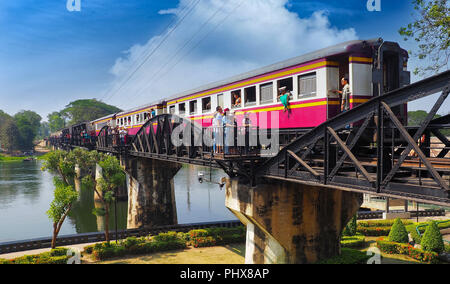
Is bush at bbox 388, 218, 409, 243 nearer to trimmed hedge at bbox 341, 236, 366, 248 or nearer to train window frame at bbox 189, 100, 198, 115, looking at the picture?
trimmed hedge at bbox 341, 236, 366, 248

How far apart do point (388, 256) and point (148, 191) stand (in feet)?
67.5

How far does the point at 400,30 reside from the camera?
16.2m

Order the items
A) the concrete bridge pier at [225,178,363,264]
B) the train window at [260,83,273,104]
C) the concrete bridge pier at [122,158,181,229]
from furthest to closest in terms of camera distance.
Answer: the concrete bridge pier at [122,158,181,229] < the train window at [260,83,273,104] < the concrete bridge pier at [225,178,363,264]

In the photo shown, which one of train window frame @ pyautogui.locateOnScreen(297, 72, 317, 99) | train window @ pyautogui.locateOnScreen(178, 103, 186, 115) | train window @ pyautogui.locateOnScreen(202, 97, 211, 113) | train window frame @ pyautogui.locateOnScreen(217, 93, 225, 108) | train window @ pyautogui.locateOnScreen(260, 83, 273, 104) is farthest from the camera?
train window @ pyautogui.locateOnScreen(178, 103, 186, 115)

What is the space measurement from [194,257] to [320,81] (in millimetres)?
14016

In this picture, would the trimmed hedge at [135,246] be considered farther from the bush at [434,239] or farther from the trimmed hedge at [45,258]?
the bush at [434,239]

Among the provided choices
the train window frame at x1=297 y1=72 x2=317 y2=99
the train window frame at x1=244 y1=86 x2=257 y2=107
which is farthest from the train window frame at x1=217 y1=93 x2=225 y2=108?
the train window frame at x1=297 y1=72 x2=317 y2=99

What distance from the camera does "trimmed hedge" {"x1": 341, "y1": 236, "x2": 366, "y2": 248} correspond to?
22628mm

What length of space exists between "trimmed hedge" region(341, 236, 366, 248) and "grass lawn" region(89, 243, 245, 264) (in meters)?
6.99

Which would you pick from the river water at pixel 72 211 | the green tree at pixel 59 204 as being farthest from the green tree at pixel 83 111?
the green tree at pixel 59 204

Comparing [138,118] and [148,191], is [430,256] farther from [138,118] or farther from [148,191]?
[138,118]

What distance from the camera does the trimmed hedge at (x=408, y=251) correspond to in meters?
20.0

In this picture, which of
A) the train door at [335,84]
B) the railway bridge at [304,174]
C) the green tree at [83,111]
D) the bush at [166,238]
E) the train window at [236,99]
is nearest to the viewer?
the railway bridge at [304,174]

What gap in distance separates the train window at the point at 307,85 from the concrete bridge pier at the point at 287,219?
3.96 meters
